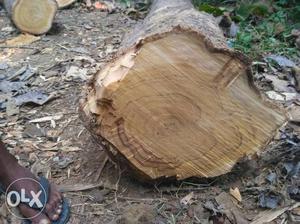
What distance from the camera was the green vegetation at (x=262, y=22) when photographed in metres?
3.98

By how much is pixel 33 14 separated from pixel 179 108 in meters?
2.71

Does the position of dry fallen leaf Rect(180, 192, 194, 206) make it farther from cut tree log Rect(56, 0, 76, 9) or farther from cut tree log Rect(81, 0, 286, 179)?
cut tree log Rect(56, 0, 76, 9)

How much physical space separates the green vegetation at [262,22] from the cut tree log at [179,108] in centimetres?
163

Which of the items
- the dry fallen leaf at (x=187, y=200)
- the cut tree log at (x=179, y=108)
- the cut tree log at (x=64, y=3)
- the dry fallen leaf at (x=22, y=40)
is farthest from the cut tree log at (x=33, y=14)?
the dry fallen leaf at (x=187, y=200)

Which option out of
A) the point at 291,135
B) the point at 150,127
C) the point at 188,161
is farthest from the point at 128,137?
the point at 291,135

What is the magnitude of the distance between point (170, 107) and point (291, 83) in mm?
1435

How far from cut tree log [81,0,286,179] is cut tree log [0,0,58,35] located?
2.33 metres

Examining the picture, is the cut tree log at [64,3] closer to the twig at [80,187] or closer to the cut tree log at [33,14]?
the cut tree log at [33,14]

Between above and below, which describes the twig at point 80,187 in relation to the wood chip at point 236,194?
below

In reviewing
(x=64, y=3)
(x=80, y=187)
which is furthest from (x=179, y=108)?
(x=64, y=3)

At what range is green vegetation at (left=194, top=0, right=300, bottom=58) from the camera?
398 centimetres

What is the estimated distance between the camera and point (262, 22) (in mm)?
4523

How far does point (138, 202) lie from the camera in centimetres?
234

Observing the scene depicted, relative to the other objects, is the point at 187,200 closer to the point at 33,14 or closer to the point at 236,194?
the point at 236,194
